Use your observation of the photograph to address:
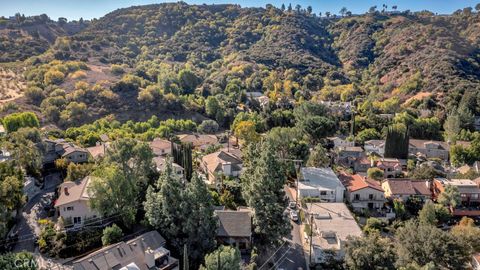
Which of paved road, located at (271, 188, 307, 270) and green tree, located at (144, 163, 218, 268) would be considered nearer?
green tree, located at (144, 163, 218, 268)

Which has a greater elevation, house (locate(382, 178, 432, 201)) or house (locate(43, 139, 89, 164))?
house (locate(43, 139, 89, 164))

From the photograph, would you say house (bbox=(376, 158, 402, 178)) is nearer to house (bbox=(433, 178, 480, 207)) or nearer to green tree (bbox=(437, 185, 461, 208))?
house (bbox=(433, 178, 480, 207))

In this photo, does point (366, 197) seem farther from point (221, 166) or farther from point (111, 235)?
point (111, 235)

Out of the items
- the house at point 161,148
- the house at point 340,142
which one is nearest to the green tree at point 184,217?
the house at point 161,148

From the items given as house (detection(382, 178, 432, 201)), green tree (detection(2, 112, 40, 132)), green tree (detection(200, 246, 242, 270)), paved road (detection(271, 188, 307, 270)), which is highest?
green tree (detection(2, 112, 40, 132))

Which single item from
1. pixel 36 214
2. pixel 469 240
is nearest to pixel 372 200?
pixel 469 240

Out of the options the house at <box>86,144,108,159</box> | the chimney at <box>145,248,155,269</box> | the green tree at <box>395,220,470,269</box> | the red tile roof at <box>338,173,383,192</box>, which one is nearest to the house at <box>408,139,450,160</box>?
the red tile roof at <box>338,173,383,192</box>
